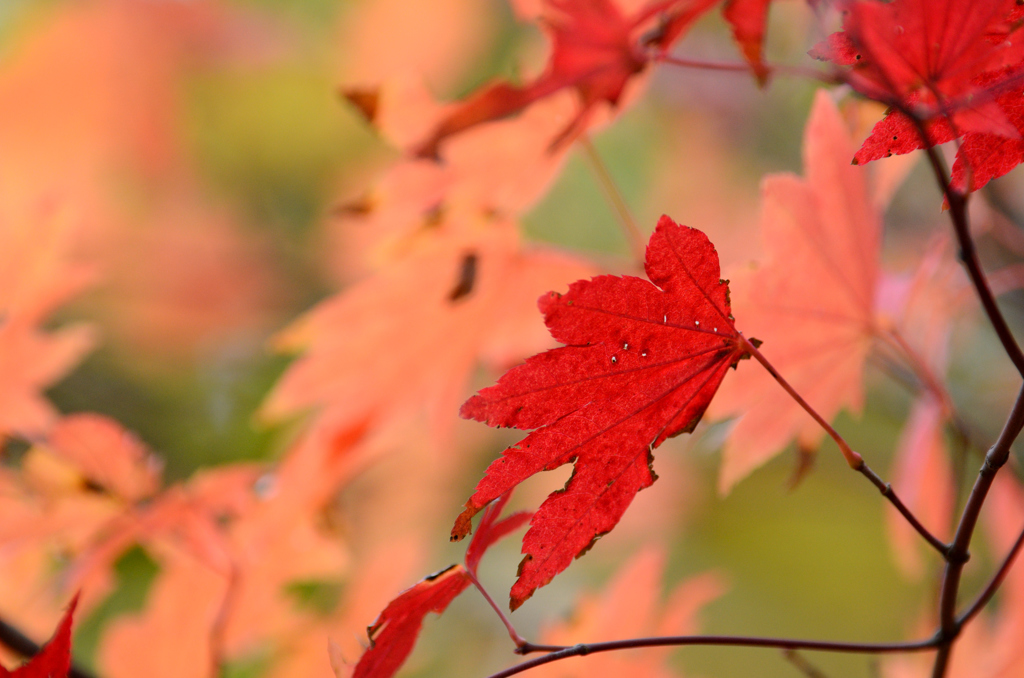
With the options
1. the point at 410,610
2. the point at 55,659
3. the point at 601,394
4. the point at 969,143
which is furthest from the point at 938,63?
the point at 55,659

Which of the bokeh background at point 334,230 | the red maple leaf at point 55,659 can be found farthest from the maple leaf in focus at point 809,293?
the bokeh background at point 334,230

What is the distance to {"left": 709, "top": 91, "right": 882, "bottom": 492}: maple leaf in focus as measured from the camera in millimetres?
387

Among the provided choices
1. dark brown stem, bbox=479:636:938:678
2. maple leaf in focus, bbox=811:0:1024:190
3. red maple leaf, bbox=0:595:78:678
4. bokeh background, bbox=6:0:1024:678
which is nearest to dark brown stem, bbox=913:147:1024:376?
maple leaf in focus, bbox=811:0:1024:190

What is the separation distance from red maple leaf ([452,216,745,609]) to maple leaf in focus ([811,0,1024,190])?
0.24 ft

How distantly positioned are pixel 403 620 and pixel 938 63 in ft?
0.89

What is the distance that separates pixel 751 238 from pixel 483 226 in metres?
1.30

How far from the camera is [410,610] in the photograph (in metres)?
0.28

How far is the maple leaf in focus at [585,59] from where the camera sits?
399 mm

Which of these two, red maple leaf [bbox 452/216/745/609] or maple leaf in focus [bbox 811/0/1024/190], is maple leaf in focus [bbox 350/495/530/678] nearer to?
red maple leaf [bbox 452/216/745/609]

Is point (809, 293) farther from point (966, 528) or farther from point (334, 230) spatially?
point (334, 230)

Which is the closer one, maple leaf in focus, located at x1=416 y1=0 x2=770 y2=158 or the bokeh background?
maple leaf in focus, located at x1=416 y1=0 x2=770 y2=158

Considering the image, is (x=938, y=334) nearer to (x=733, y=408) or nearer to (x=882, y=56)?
(x=733, y=408)

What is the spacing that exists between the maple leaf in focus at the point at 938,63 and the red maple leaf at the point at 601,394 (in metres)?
A: 0.07

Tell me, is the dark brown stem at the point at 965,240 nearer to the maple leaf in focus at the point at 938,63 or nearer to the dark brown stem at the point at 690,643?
the maple leaf in focus at the point at 938,63
